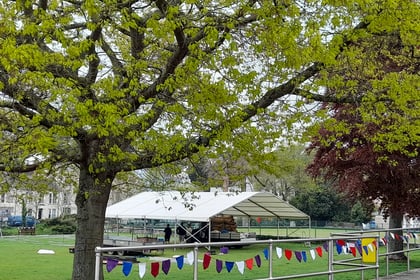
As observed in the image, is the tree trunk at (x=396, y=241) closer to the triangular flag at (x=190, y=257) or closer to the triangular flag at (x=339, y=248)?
the triangular flag at (x=339, y=248)

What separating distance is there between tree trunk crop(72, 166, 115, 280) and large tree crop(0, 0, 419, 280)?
2cm

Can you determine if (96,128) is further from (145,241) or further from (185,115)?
(145,241)

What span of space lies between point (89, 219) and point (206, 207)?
19.3 meters

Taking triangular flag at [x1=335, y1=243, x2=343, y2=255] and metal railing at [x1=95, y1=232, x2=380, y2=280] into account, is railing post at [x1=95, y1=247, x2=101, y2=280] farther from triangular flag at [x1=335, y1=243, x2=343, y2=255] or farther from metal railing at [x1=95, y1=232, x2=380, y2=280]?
triangular flag at [x1=335, y1=243, x2=343, y2=255]

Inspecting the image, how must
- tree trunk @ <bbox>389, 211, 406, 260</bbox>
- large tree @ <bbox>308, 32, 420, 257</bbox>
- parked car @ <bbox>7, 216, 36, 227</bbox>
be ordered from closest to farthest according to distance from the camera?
large tree @ <bbox>308, 32, 420, 257</bbox>, tree trunk @ <bbox>389, 211, 406, 260</bbox>, parked car @ <bbox>7, 216, 36, 227</bbox>

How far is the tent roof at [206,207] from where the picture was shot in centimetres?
2978

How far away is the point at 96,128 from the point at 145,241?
2201 cm

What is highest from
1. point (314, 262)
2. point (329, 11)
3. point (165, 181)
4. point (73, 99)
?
point (329, 11)

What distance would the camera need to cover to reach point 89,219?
37.7 ft

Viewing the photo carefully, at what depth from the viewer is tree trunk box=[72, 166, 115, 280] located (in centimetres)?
1119

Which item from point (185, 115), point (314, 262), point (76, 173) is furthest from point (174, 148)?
point (314, 262)

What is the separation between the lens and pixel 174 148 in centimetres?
1055

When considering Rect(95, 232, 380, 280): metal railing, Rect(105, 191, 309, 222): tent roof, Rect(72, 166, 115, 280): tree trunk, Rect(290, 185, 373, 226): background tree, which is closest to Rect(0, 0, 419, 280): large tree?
Rect(72, 166, 115, 280): tree trunk

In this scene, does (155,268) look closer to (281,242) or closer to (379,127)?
(281,242)
